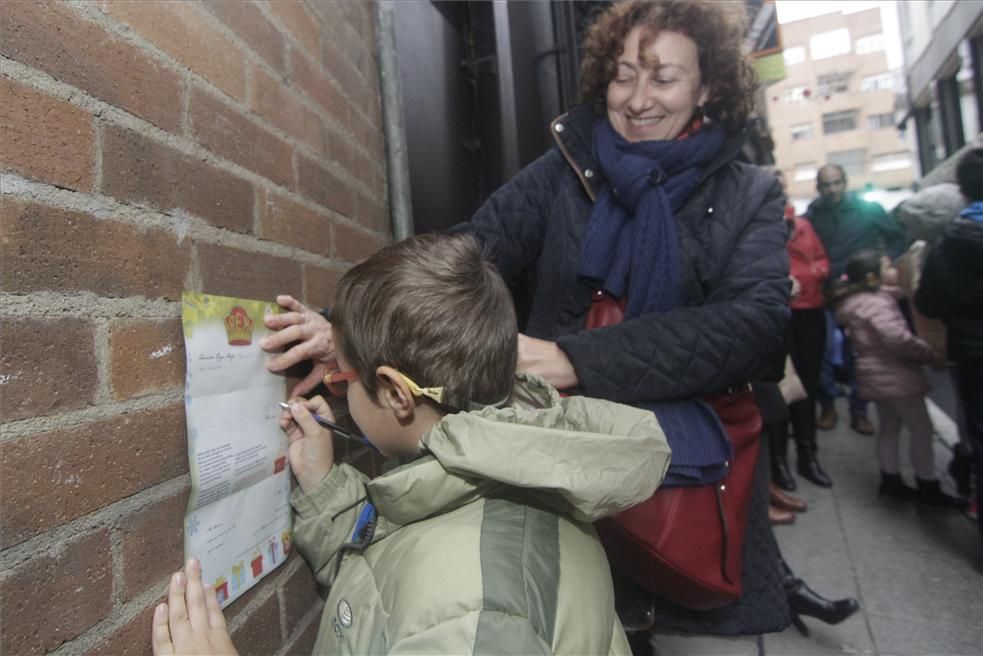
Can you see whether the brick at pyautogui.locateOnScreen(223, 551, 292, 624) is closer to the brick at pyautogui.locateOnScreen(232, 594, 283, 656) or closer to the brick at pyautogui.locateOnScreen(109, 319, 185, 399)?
the brick at pyautogui.locateOnScreen(232, 594, 283, 656)

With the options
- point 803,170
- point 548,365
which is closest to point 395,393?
point 548,365

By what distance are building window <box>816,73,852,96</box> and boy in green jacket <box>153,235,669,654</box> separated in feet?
73.4

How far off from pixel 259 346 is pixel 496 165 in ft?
5.16

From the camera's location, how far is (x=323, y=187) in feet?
4.54

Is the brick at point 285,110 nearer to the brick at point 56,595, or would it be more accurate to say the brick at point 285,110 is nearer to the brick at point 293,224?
the brick at point 293,224

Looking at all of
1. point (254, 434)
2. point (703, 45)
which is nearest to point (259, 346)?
point (254, 434)

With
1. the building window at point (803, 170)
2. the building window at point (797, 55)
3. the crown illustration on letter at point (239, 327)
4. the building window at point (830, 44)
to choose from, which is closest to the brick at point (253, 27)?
the crown illustration on letter at point (239, 327)

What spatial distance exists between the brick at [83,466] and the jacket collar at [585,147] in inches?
41.4

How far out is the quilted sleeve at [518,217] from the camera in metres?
1.55

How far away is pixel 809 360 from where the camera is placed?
3.77 meters

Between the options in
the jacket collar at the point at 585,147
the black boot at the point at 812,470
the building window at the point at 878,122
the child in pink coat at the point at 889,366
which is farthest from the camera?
the building window at the point at 878,122

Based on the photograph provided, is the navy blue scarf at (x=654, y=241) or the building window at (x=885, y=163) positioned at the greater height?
the building window at (x=885, y=163)

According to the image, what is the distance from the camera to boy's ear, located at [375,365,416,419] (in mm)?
1044

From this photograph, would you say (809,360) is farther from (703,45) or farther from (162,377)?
(162,377)
